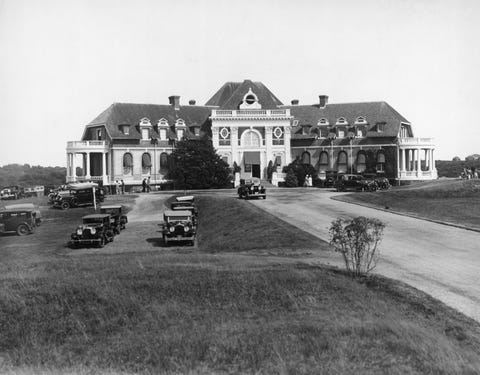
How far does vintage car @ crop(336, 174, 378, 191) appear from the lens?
182ft

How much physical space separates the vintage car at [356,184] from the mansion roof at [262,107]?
24.4 meters

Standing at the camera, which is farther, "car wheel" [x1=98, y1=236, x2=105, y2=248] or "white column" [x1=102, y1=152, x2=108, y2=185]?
"white column" [x1=102, y1=152, x2=108, y2=185]

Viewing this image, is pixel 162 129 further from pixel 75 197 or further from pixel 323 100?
pixel 75 197

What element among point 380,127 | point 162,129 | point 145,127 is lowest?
point 380,127

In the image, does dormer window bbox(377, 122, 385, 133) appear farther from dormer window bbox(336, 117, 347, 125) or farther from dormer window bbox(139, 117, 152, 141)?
dormer window bbox(139, 117, 152, 141)

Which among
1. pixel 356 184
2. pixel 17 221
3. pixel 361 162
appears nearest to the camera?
pixel 17 221

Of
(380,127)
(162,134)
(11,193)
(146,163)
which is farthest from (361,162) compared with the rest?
(11,193)

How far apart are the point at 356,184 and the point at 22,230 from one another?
3222cm

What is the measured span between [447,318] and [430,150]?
68870 mm

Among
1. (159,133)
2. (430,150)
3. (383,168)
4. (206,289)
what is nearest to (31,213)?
(206,289)

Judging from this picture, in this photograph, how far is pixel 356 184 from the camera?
183 ft

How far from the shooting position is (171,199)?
53562 millimetres

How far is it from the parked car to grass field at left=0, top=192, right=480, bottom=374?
38.5 m

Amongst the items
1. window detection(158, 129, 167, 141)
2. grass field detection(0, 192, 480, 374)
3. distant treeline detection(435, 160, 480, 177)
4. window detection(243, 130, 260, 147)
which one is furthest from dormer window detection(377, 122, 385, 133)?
grass field detection(0, 192, 480, 374)
